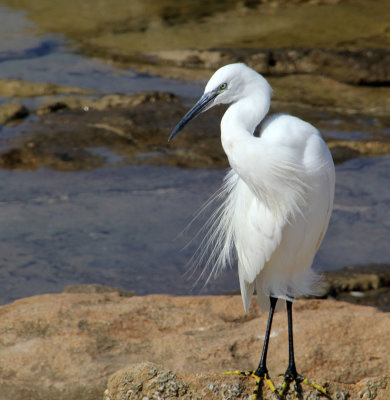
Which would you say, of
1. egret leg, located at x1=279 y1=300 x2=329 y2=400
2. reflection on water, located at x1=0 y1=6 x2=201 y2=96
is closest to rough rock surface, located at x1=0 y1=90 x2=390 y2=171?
reflection on water, located at x1=0 y1=6 x2=201 y2=96

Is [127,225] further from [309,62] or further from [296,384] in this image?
[309,62]

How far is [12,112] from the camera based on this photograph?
8.56m

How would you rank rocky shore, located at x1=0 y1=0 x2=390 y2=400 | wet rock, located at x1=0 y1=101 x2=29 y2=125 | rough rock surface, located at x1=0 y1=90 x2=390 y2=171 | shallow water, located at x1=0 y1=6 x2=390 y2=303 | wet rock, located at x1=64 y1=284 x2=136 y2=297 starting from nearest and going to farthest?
1. rocky shore, located at x1=0 y1=0 x2=390 y2=400
2. wet rock, located at x1=64 y1=284 x2=136 y2=297
3. shallow water, located at x1=0 y1=6 x2=390 y2=303
4. rough rock surface, located at x1=0 y1=90 x2=390 y2=171
5. wet rock, located at x1=0 y1=101 x2=29 y2=125

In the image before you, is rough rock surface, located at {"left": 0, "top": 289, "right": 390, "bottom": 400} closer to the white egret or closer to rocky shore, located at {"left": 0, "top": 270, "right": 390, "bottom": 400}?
rocky shore, located at {"left": 0, "top": 270, "right": 390, "bottom": 400}

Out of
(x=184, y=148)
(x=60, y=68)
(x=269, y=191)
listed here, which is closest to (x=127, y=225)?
(x=184, y=148)

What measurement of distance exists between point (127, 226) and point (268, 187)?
332cm

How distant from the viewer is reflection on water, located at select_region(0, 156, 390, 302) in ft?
18.8

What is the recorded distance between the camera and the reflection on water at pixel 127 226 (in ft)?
18.8

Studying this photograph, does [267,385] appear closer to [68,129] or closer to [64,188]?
[64,188]

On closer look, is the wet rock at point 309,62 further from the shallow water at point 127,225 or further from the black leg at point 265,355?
the black leg at point 265,355

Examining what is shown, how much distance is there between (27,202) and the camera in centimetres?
683

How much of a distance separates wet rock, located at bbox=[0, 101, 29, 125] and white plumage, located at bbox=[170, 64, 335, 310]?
5.38 m

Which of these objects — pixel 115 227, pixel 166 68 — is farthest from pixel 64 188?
pixel 166 68

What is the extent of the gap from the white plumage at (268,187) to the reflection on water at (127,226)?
191cm
